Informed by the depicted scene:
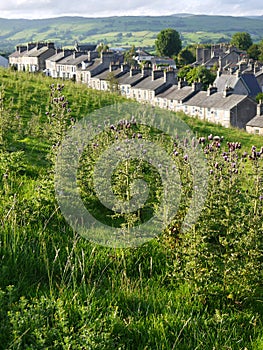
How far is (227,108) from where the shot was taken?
4419 cm

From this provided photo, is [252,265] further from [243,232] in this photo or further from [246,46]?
[246,46]

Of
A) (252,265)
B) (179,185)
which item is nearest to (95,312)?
(252,265)

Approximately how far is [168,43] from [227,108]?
72634mm

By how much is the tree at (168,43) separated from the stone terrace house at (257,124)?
7091cm

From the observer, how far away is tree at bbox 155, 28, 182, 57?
362 ft

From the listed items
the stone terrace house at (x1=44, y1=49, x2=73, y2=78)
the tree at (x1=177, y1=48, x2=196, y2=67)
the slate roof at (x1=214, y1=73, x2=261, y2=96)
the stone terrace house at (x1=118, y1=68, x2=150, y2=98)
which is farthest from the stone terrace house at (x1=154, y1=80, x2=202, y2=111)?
the tree at (x1=177, y1=48, x2=196, y2=67)

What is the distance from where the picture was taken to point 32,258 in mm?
4688

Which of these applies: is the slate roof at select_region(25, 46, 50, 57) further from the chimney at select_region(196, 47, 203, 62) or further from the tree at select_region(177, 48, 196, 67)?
the chimney at select_region(196, 47, 203, 62)

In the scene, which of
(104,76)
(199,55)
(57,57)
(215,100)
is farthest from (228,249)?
(199,55)

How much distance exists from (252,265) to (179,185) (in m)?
1.62

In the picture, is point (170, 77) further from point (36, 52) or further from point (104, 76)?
point (36, 52)

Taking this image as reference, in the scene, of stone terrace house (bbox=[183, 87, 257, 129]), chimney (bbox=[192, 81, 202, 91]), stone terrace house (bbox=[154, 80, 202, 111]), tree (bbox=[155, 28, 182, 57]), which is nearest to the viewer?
stone terrace house (bbox=[183, 87, 257, 129])

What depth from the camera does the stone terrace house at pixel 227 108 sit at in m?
44.4

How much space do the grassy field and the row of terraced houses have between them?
22661 millimetres
